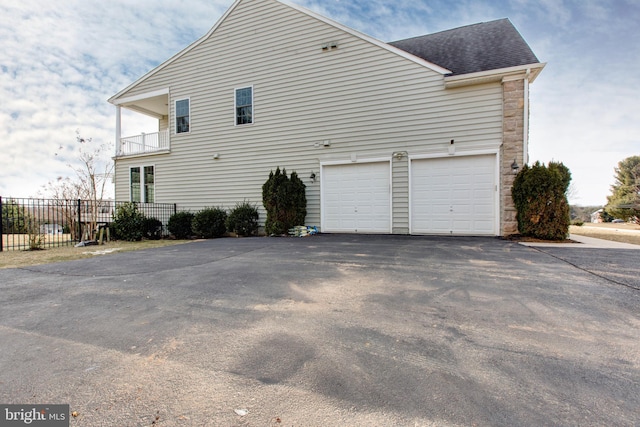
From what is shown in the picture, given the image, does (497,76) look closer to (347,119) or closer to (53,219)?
(347,119)

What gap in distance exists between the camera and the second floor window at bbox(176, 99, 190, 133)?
11.8m

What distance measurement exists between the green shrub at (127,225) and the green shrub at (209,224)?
1921 millimetres

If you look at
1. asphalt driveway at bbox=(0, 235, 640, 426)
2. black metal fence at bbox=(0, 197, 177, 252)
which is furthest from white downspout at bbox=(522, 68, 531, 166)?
black metal fence at bbox=(0, 197, 177, 252)

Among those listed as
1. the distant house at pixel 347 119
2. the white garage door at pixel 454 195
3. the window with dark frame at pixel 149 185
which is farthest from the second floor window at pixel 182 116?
the white garage door at pixel 454 195

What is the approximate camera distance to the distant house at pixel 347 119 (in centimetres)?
786

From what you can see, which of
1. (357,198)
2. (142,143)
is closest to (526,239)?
(357,198)

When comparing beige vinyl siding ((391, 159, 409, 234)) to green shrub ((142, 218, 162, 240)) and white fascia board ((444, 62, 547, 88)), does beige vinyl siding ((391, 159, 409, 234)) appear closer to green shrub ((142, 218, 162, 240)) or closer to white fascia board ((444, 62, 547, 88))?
white fascia board ((444, 62, 547, 88))

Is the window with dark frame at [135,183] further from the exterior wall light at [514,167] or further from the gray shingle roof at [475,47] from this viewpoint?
the exterior wall light at [514,167]

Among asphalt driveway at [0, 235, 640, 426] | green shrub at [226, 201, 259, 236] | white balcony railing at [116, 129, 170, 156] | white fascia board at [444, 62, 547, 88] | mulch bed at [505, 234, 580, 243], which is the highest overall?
white fascia board at [444, 62, 547, 88]

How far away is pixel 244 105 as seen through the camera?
35.2 feet

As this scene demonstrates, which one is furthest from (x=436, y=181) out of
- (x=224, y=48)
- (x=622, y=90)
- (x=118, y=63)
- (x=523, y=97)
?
(x=118, y=63)

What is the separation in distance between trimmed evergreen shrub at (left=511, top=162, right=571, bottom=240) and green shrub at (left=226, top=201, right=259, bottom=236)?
8.10 m

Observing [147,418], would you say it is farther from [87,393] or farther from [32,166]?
[32,166]

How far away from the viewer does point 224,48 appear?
11016mm
